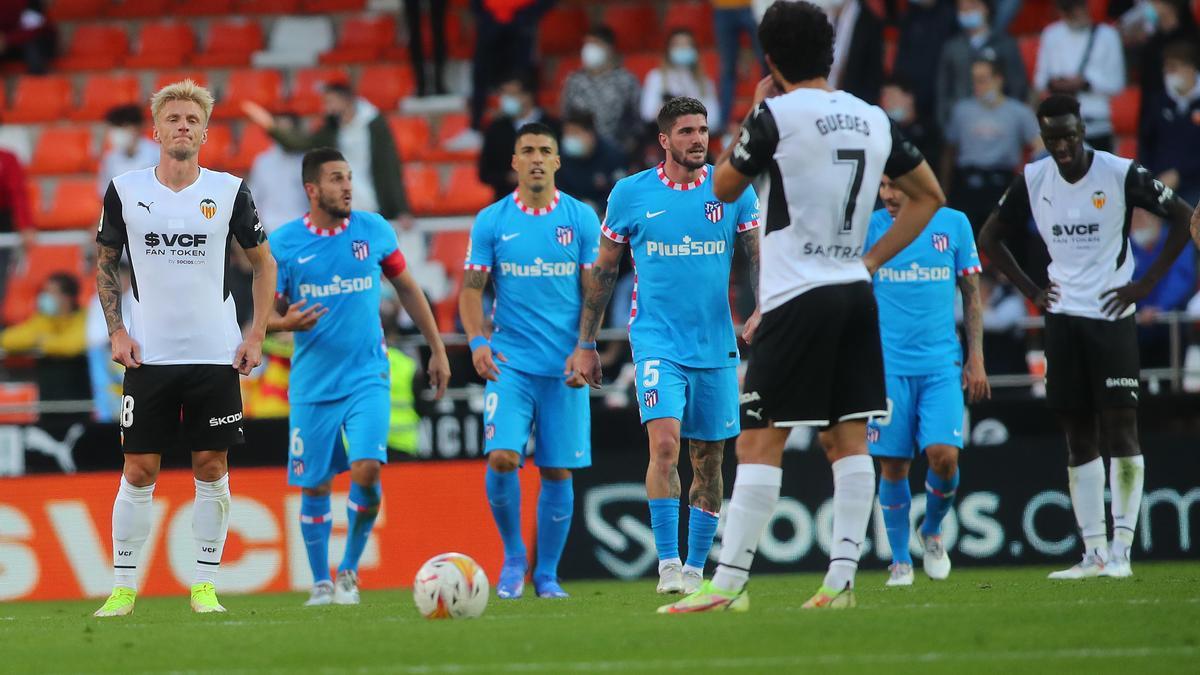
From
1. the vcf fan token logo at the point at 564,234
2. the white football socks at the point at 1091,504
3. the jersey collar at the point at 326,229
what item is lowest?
Answer: the white football socks at the point at 1091,504

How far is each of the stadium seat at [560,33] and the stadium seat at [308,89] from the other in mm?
2461

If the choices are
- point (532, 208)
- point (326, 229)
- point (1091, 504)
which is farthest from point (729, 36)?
point (1091, 504)

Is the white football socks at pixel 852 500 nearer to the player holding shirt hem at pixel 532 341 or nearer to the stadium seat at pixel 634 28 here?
the player holding shirt hem at pixel 532 341

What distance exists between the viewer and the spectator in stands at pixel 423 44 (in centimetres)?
2038

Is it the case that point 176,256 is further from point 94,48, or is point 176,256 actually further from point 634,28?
point 94,48

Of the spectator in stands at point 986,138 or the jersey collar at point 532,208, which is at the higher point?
the spectator in stands at point 986,138

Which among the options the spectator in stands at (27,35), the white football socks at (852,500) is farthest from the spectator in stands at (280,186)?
the white football socks at (852,500)

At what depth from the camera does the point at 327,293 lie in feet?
36.2

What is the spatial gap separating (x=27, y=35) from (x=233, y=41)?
2590 mm

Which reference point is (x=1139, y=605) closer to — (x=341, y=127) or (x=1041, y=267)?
(x=1041, y=267)

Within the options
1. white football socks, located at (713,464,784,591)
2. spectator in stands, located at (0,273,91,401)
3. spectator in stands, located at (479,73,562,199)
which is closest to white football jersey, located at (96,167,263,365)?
white football socks, located at (713,464,784,591)

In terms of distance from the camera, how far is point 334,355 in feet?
36.0

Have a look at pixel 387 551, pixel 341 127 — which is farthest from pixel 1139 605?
pixel 341 127

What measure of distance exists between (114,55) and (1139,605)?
1801cm
